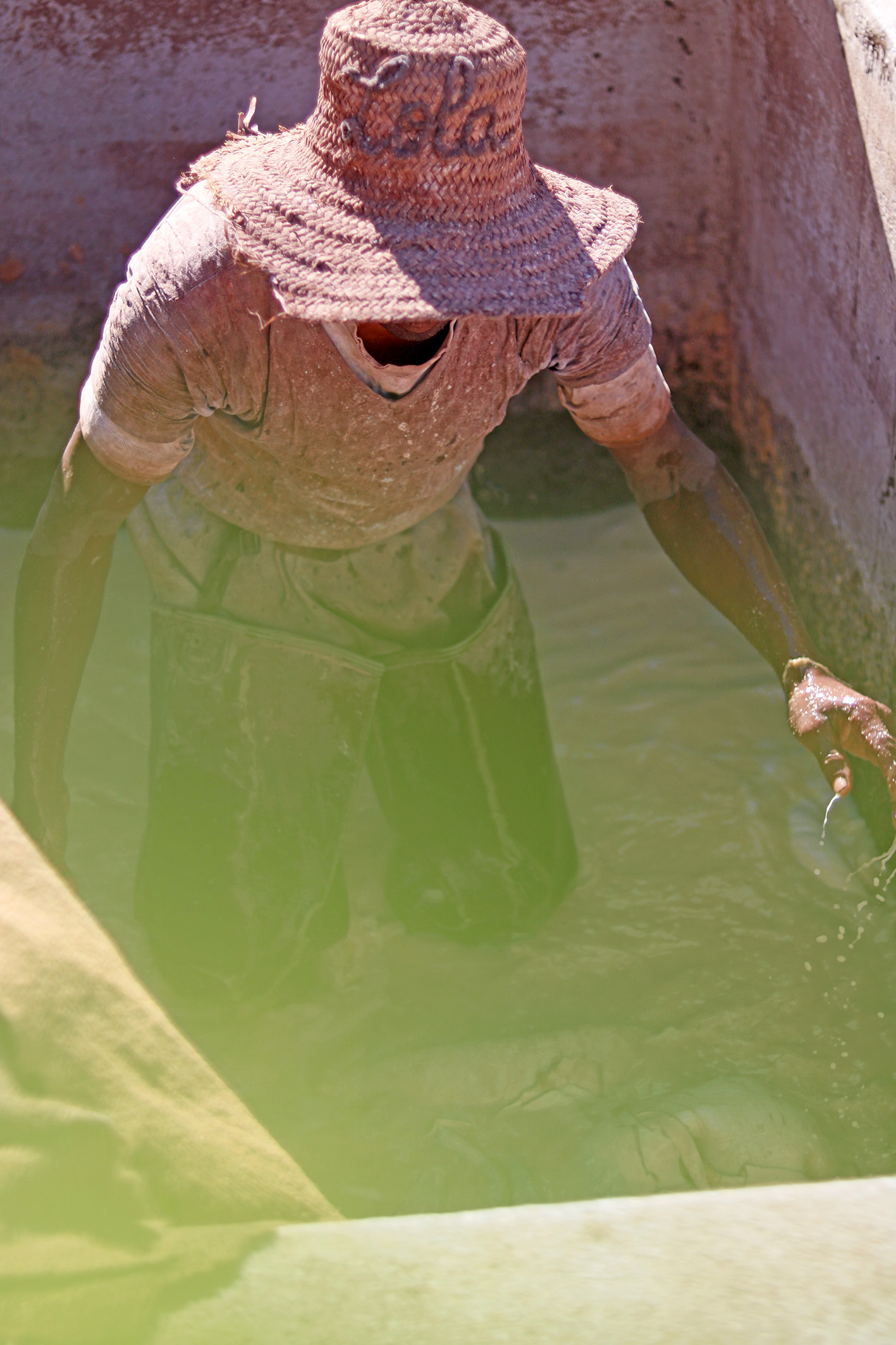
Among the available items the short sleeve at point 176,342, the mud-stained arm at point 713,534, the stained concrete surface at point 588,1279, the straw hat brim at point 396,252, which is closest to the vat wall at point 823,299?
the mud-stained arm at point 713,534

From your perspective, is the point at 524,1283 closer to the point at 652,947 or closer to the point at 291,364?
the point at 291,364

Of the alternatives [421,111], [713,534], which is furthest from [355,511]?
[421,111]

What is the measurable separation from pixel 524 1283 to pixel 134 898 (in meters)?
1.68

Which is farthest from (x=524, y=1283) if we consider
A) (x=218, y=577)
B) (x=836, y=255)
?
(x=836, y=255)

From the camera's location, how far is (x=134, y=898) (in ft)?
8.29

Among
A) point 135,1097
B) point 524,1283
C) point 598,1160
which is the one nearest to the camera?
point 524,1283

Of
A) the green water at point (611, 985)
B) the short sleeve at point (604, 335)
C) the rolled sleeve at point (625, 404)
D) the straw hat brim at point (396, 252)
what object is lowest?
the green water at point (611, 985)

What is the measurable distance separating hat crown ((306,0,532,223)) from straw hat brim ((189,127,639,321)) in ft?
0.08

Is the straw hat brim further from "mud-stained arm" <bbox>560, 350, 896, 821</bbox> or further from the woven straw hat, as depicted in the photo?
"mud-stained arm" <bbox>560, 350, 896, 821</bbox>

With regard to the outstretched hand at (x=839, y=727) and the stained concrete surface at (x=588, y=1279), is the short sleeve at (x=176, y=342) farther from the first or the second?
the stained concrete surface at (x=588, y=1279)

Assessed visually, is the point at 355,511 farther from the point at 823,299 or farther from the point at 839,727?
the point at 823,299

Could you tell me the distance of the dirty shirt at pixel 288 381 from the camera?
1749mm

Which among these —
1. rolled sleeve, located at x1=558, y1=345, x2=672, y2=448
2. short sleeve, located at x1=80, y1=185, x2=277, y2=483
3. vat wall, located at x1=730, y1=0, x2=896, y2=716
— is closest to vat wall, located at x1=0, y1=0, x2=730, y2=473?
vat wall, located at x1=730, y1=0, x2=896, y2=716

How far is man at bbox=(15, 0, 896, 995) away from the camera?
1554mm
